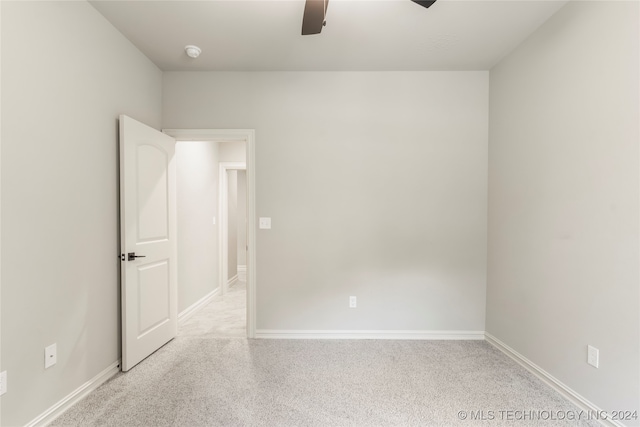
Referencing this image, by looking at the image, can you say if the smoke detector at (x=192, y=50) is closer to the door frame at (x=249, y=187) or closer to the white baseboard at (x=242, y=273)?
the door frame at (x=249, y=187)

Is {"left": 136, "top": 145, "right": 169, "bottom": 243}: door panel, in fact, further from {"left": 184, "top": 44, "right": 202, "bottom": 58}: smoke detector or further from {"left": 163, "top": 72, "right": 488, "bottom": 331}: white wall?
{"left": 184, "top": 44, "right": 202, "bottom": 58}: smoke detector

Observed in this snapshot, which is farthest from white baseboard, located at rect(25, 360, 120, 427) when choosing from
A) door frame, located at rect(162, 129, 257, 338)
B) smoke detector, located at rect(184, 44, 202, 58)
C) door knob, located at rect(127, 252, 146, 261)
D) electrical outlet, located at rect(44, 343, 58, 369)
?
smoke detector, located at rect(184, 44, 202, 58)

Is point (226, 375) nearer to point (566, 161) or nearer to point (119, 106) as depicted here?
point (119, 106)

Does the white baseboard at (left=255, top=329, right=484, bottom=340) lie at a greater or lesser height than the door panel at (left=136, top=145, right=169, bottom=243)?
lesser

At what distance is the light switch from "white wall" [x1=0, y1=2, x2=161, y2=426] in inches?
46.4

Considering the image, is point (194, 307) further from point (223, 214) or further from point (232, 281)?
point (232, 281)

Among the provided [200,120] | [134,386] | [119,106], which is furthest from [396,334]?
[119,106]

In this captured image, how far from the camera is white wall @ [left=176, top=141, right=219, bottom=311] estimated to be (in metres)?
3.36

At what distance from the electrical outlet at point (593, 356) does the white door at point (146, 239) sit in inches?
125

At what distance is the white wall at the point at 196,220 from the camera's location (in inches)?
132

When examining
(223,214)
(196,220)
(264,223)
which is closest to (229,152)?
(223,214)

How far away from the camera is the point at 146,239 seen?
242 cm

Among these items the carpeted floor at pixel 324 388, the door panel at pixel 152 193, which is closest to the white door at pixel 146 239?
the door panel at pixel 152 193

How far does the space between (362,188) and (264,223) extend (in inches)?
40.9
